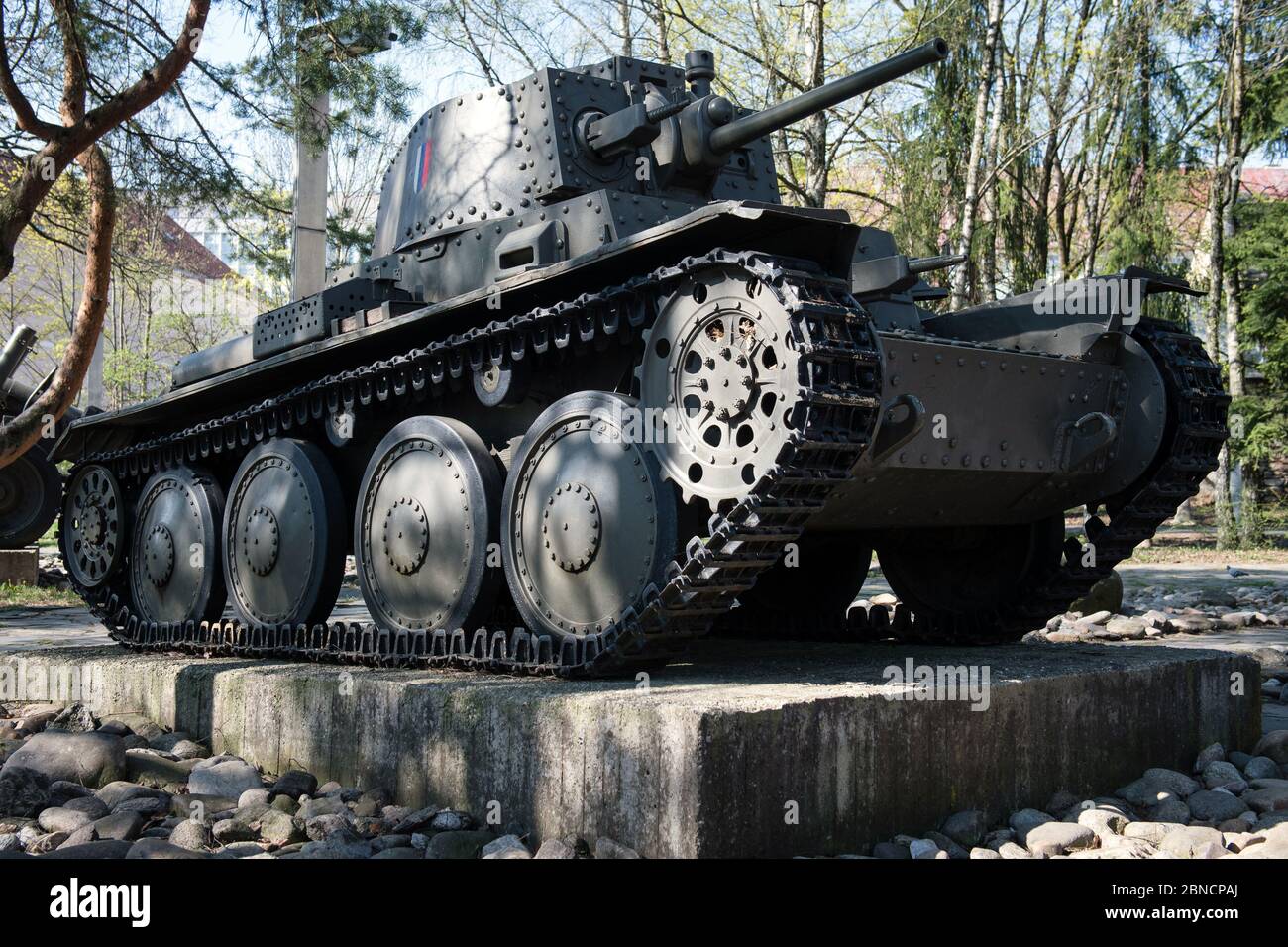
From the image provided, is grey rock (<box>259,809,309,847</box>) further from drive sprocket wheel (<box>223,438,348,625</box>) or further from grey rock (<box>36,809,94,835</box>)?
drive sprocket wheel (<box>223,438,348,625</box>)

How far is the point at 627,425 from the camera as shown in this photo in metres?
6.33

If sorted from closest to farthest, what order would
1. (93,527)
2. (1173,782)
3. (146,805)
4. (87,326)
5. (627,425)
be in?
(146,805)
(627,425)
(1173,782)
(93,527)
(87,326)

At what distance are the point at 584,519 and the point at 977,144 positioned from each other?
1522cm

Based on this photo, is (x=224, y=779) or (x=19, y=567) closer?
(x=224, y=779)

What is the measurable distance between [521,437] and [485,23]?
18.4m

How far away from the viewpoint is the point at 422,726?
246 inches

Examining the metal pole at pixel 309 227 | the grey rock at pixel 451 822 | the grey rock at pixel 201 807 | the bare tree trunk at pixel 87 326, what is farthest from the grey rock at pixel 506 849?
the metal pole at pixel 309 227

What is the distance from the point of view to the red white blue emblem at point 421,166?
8.62 meters

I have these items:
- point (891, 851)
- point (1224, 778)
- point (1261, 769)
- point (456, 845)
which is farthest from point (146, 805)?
point (1261, 769)

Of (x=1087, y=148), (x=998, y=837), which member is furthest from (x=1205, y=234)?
(x=998, y=837)

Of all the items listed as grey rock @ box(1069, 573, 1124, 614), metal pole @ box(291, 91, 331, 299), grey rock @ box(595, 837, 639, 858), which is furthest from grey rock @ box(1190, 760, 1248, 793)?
metal pole @ box(291, 91, 331, 299)

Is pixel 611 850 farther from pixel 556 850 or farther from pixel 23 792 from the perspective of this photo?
pixel 23 792

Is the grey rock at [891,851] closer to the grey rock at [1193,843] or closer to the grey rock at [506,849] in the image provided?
the grey rock at [1193,843]
